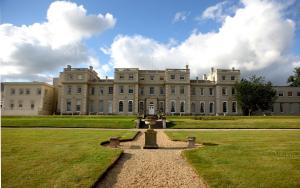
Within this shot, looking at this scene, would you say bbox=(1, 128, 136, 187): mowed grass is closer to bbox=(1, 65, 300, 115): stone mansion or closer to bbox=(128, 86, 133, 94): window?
bbox=(128, 86, 133, 94): window

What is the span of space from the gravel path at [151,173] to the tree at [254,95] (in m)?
48.0

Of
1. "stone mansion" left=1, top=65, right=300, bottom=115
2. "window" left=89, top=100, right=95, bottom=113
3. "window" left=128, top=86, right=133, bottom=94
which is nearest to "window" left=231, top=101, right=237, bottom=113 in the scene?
"stone mansion" left=1, top=65, right=300, bottom=115

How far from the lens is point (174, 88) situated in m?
59.9

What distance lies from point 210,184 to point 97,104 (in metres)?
53.8

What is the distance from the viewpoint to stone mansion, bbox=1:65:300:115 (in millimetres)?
59312

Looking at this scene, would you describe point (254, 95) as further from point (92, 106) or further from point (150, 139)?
point (150, 139)

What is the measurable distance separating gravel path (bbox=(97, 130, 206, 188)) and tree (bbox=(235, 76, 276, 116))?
1890 inches

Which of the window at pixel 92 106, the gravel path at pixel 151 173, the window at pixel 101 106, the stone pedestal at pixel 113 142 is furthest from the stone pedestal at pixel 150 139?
the window at pixel 92 106

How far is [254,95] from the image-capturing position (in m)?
56.9

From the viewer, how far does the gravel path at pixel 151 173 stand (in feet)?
27.7

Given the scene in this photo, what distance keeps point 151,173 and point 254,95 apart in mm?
51455

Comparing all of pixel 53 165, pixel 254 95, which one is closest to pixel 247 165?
pixel 53 165

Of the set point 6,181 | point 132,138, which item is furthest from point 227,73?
point 6,181

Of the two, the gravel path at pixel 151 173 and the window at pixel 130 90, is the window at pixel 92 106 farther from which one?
the gravel path at pixel 151 173
